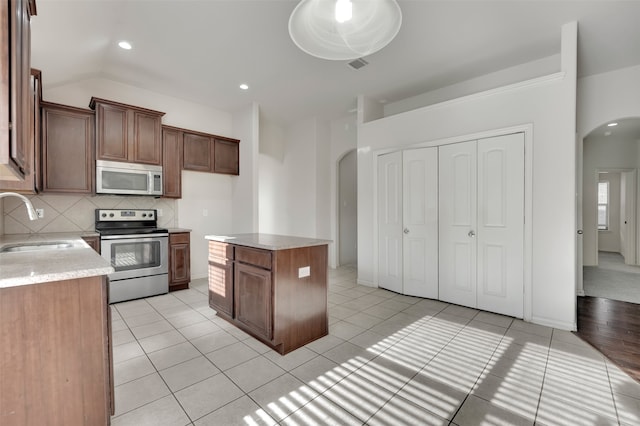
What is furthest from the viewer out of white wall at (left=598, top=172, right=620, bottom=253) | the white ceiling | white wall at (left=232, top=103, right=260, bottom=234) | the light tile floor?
white wall at (left=598, top=172, right=620, bottom=253)

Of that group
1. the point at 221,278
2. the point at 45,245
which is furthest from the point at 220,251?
the point at 45,245

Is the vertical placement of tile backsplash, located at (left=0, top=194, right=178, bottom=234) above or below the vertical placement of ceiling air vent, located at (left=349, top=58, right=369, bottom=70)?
below

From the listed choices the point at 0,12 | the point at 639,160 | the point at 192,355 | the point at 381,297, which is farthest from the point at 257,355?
the point at 639,160

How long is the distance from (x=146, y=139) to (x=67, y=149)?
88 centimetres

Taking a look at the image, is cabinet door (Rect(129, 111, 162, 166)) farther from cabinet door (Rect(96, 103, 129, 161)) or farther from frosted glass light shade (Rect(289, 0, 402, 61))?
frosted glass light shade (Rect(289, 0, 402, 61))

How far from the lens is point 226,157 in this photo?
509 cm

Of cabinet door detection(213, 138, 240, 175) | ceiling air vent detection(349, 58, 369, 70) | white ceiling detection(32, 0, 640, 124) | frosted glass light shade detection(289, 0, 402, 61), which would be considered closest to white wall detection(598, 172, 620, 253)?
white ceiling detection(32, 0, 640, 124)

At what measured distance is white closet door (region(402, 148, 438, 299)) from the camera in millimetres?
3775

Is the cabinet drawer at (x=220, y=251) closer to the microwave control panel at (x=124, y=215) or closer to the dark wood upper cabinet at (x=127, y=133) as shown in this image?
the microwave control panel at (x=124, y=215)

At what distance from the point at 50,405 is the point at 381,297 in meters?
3.41

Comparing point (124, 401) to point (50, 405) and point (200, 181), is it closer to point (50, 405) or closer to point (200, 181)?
point (50, 405)

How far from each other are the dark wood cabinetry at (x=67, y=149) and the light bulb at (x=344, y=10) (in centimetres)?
354

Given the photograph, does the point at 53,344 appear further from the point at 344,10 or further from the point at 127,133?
the point at 127,133

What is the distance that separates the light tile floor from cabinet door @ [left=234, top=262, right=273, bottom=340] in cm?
17
